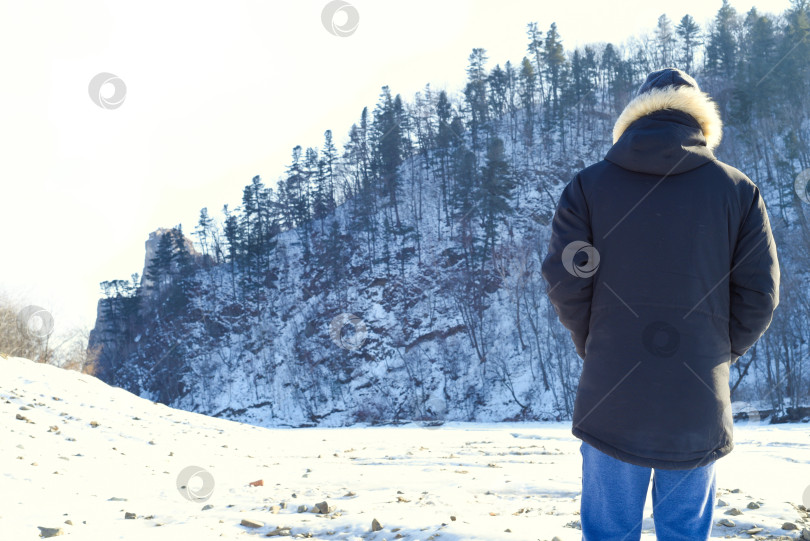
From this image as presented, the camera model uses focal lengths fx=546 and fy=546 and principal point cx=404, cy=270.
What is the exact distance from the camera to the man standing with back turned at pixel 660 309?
251 cm

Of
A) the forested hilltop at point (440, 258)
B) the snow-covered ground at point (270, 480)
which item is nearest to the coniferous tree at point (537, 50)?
the forested hilltop at point (440, 258)

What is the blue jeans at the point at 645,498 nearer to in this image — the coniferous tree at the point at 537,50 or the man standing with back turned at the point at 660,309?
the man standing with back turned at the point at 660,309

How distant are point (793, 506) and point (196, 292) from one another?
228 feet

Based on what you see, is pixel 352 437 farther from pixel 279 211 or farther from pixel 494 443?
pixel 279 211

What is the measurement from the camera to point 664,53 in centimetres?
7938

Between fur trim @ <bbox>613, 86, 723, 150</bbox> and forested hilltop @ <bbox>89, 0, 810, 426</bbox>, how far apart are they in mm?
31532

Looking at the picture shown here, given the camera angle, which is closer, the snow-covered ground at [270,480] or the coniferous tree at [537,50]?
the snow-covered ground at [270,480]

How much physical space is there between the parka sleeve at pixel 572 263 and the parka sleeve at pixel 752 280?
696 mm

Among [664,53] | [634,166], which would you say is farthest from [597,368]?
[664,53]

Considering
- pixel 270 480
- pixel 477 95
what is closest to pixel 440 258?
pixel 477 95

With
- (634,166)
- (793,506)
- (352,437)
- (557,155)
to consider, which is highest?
(557,155)

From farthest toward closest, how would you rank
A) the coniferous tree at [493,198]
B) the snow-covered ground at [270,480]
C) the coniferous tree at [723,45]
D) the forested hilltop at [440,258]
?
1. the coniferous tree at [723,45]
2. the coniferous tree at [493,198]
3. the forested hilltop at [440,258]
4. the snow-covered ground at [270,480]

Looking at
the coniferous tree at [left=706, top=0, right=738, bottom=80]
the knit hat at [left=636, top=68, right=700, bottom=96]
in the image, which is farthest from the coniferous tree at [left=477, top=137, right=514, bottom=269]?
the knit hat at [left=636, top=68, right=700, bottom=96]

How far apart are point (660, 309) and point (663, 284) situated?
12cm
